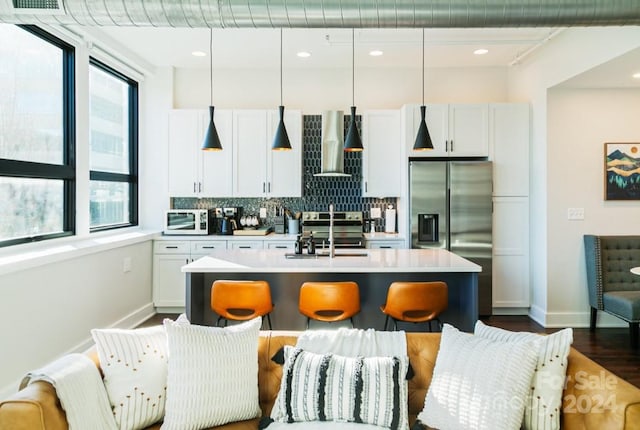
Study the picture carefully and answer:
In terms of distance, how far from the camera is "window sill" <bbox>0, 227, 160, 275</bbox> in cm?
295

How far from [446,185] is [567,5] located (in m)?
2.42

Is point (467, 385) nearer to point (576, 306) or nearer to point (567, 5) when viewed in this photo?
point (567, 5)

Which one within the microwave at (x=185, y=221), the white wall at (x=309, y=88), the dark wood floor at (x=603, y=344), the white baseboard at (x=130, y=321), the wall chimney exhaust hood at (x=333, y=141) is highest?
the white wall at (x=309, y=88)

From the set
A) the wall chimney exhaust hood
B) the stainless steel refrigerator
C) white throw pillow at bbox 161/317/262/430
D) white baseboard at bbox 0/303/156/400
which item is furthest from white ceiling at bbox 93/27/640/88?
white throw pillow at bbox 161/317/262/430

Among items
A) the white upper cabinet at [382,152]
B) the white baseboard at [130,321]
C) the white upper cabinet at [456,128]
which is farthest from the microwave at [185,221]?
the white upper cabinet at [456,128]

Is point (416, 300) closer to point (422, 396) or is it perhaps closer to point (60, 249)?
point (422, 396)

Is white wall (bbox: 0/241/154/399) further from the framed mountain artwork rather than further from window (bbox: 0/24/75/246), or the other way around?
the framed mountain artwork

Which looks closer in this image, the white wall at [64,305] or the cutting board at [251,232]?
the white wall at [64,305]

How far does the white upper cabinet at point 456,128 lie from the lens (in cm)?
495

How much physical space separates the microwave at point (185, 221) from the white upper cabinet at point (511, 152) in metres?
3.56

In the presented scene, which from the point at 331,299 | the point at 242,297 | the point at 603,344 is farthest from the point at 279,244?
the point at 603,344

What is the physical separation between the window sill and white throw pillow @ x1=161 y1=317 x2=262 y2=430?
6.03ft

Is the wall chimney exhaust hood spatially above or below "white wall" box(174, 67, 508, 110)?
below

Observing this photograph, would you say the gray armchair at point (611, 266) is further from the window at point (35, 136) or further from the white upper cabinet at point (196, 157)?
the window at point (35, 136)
